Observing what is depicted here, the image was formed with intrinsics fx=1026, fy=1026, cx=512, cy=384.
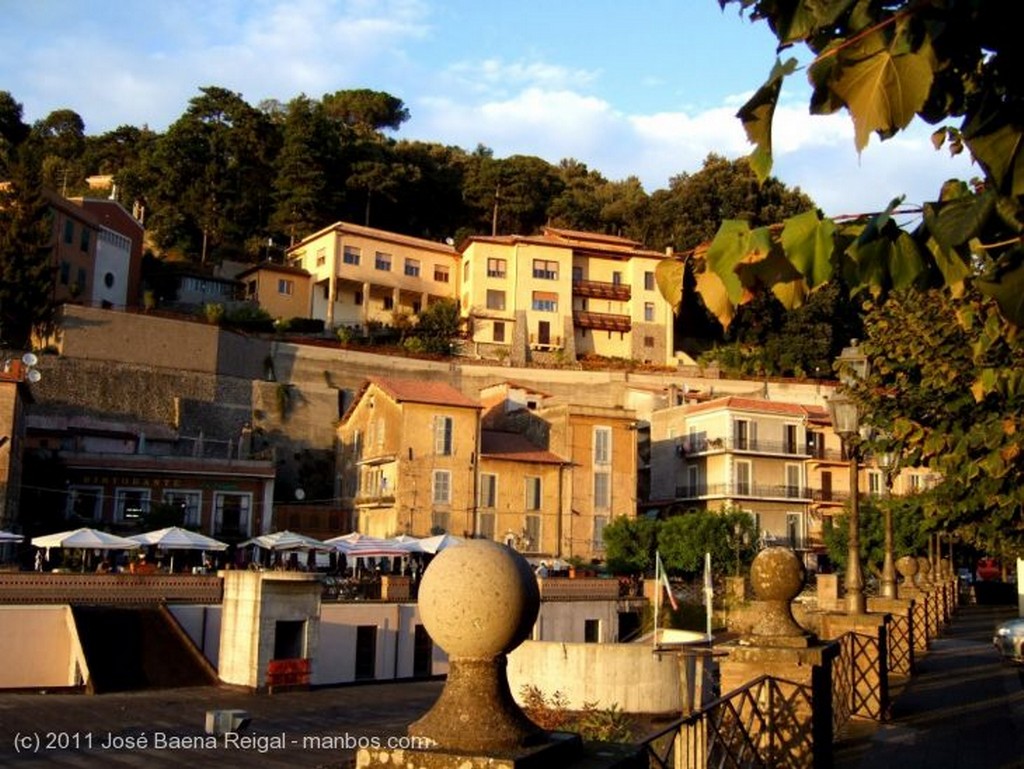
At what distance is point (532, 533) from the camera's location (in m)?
49.9

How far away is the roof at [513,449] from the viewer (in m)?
50.0

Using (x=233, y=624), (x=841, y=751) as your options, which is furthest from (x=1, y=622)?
(x=841, y=751)

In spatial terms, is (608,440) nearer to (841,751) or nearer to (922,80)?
(841,751)

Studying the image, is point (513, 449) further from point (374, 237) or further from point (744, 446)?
point (374, 237)

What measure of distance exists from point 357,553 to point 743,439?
89.2 ft

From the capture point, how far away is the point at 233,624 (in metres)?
24.3

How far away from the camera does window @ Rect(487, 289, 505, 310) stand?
240 feet

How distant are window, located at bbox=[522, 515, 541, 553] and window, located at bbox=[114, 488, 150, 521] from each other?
1736 centimetres

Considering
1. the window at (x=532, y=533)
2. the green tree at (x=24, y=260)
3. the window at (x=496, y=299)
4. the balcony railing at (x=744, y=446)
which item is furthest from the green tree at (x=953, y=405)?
the window at (x=496, y=299)

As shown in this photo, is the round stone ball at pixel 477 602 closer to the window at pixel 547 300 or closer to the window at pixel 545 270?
the window at pixel 547 300

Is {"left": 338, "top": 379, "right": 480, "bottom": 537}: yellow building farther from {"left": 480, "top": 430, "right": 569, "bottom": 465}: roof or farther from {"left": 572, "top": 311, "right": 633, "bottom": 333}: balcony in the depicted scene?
{"left": 572, "top": 311, "right": 633, "bottom": 333}: balcony

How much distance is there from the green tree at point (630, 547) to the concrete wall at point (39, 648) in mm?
28004

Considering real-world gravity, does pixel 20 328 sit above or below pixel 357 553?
above

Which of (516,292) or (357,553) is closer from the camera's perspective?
(357,553)
